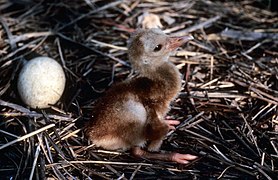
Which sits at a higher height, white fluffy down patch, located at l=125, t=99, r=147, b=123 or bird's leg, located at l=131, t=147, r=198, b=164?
white fluffy down patch, located at l=125, t=99, r=147, b=123

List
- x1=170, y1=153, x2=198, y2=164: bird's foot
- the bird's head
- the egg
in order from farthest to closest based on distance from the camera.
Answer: the egg < the bird's head < x1=170, y1=153, x2=198, y2=164: bird's foot

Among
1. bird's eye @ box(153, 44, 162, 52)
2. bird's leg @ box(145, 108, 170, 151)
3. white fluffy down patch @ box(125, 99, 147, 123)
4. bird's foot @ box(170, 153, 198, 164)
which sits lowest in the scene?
bird's foot @ box(170, 153, 198, 164)

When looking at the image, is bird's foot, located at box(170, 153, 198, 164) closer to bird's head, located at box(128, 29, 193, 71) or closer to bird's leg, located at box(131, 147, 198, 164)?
bird's leg, located at box(131, 147, 198, 164)

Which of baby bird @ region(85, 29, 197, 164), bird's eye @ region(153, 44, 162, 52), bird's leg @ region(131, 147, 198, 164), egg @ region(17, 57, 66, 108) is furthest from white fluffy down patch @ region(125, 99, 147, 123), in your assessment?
egg @ region(17, 57, 66, 108)

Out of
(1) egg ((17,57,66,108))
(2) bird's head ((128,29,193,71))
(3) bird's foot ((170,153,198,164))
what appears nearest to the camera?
(3) bird's foot ((170,153,198,164))

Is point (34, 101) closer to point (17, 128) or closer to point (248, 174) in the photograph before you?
point (17, 128)

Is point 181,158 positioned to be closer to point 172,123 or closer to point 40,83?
point 172,123

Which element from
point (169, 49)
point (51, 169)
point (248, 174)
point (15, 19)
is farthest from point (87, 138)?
point (15, 19)

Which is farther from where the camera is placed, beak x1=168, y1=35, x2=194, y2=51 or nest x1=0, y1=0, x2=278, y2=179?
beak x1=168, y1=35, x2=194, y2=51

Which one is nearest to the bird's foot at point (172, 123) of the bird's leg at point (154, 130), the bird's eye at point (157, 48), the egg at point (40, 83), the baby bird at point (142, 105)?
the baby bird at point (142, 105)
